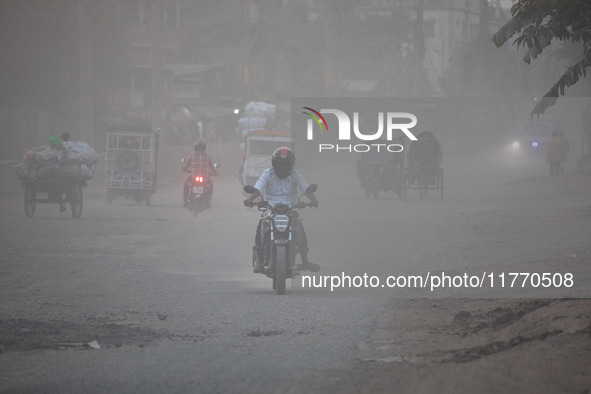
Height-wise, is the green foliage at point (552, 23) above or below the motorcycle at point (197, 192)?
above

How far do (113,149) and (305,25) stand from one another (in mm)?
64306

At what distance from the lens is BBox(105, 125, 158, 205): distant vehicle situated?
2789 centimetres

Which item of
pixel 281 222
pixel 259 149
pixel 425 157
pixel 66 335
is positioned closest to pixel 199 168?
pixel 259 149

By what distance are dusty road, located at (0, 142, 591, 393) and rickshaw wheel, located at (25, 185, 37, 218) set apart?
1.30ft

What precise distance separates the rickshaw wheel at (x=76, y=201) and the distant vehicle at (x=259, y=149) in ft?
24.5

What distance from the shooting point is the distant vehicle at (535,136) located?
6638 cm

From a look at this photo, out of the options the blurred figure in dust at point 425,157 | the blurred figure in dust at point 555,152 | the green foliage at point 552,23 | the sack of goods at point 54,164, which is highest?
the green foliage at point 552,23

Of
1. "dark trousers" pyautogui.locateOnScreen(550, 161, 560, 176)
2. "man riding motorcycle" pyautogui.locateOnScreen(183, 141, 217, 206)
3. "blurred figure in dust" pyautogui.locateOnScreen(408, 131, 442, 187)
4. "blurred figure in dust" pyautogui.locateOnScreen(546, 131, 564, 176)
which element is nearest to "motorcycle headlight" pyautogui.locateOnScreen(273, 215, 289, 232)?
"man riding motorcycle" pyautogui.locateOnScreen(183, 141, 217, 206)

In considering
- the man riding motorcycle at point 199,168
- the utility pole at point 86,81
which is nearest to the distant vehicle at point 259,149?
the man riding motorcycle at point 199,168

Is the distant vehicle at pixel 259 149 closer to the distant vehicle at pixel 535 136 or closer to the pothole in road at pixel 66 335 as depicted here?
the pothole in road at pixel 66 335

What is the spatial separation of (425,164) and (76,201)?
1176cm

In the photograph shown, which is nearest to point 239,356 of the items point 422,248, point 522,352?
point 522,352

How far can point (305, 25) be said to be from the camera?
90.8 m

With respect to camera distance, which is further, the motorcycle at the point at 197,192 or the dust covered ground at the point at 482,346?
the motorcycle at the point at 197,192
